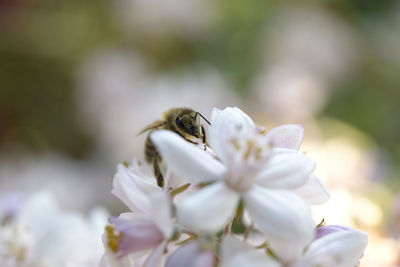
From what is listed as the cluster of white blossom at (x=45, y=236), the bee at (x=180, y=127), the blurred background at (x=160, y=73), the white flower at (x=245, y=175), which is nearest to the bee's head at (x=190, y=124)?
the bee at (x=180, y=127)

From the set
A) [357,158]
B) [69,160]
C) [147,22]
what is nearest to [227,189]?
[357,158]

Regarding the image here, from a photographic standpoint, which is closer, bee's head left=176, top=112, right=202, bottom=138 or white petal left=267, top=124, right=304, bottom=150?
white petal left=267, top=124, right=304, bottom=150

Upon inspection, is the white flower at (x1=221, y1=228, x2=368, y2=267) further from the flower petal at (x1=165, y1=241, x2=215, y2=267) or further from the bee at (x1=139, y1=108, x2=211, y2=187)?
the bee at (x1=139, y1=108, x2=211, y2=187)

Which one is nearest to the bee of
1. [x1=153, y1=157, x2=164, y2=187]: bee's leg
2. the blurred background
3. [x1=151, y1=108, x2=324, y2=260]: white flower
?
[x1=153, y1=157, x2=164, y2=187]: bee's leg

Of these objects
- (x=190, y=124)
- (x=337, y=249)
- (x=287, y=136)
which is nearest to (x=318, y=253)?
(x=337, y=249)

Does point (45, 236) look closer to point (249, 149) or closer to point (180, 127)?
point (180, 127)

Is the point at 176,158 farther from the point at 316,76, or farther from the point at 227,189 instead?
the point at 316,76
